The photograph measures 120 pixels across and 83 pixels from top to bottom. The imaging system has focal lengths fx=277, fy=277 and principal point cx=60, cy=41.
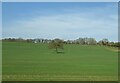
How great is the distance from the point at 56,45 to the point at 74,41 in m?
3.19

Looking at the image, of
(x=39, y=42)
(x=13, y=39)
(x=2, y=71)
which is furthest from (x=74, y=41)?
(x=2, y=71)

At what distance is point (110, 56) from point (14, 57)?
6.65 m

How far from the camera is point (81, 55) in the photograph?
21.4 m

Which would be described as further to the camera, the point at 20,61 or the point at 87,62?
the point at 87,62

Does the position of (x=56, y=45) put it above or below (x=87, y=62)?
above

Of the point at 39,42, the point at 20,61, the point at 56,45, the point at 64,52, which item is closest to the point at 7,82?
the point at 39,42

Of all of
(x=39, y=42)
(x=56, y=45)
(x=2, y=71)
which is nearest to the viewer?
(x=2, y=71)

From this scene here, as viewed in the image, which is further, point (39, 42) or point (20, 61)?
point (20, 61)

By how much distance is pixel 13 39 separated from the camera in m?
14.8

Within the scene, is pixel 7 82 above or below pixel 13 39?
below

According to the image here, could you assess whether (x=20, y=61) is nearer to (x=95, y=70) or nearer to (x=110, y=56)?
(x=95, y=70)

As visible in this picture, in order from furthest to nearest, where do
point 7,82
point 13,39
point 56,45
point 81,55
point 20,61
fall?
point 81,55, point 56,45, point 20,61, point 13,39, point 7,82

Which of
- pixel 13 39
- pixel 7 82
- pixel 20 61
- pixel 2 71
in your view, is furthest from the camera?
pixel 20 61

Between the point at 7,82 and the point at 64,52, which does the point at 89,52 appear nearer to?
the point at 64,52
